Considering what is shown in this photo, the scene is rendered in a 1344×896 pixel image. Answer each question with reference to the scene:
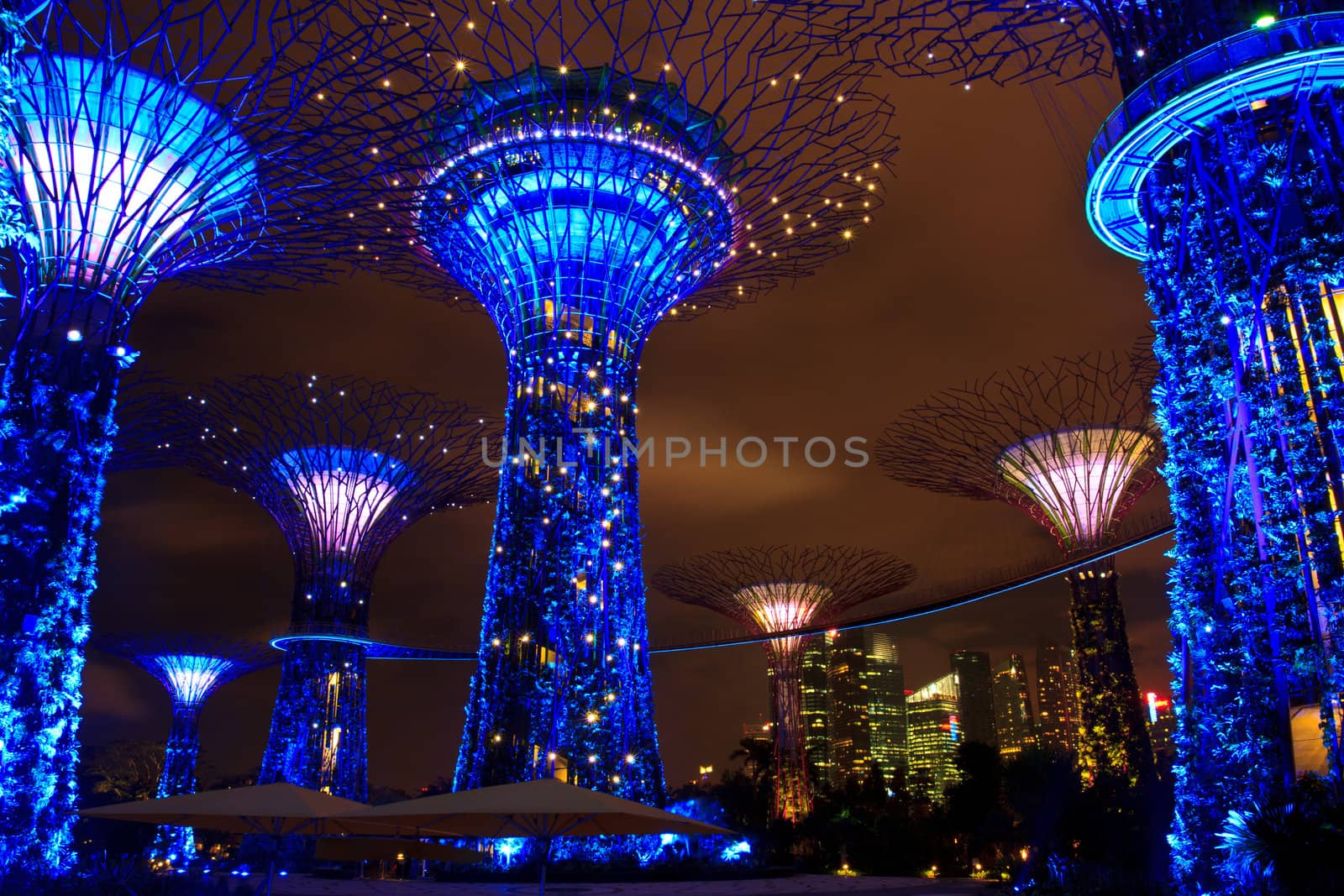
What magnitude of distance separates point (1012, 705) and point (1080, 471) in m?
160

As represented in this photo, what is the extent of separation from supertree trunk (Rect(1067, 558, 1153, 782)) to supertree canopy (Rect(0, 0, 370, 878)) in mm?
23109

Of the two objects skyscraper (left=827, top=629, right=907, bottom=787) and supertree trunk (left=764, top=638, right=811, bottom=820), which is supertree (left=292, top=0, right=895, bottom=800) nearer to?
supertree trunk (left=764, top=638, right=811, bottom=820)

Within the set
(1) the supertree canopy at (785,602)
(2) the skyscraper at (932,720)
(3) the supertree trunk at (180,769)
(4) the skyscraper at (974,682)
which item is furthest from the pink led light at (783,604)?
(4) the skyscraper at (974,682)

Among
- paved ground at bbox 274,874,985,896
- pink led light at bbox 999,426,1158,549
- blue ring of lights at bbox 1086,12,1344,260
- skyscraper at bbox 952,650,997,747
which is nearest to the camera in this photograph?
blue ring of lights at bbox 1086,12,1344,260

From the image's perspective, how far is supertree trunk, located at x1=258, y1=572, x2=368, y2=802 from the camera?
29.5 metres

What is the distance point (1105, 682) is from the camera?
2752 centimetres

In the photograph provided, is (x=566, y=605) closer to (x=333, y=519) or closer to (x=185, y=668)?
(x=333, y=519)

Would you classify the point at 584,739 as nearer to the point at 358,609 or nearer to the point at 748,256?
the point at 748,256

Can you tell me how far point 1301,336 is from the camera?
1054cm

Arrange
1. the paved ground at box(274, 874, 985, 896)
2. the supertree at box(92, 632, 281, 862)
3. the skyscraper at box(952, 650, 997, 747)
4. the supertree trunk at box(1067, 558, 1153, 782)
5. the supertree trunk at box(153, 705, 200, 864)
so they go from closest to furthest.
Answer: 1. the paved ground at box(274, 874, 985, 896)
2. the supertree trunk at box(1067, 558, 1153, 782)
3. the supertree trunk at box(153, 705, 200, 864)
4. the supertree at box(92, 632, 281, 862)
5. the skyscraper at box(952, 650, 997, 747)

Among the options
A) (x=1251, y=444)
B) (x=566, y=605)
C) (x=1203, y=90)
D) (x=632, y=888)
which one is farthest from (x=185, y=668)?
(x=1203, y=90)

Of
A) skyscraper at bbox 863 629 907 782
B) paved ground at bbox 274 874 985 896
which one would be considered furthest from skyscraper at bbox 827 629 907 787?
paved ground at bbox 274 874 985 896

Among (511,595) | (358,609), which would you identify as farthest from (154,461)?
(511,595)

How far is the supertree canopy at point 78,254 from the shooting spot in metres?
11.1
